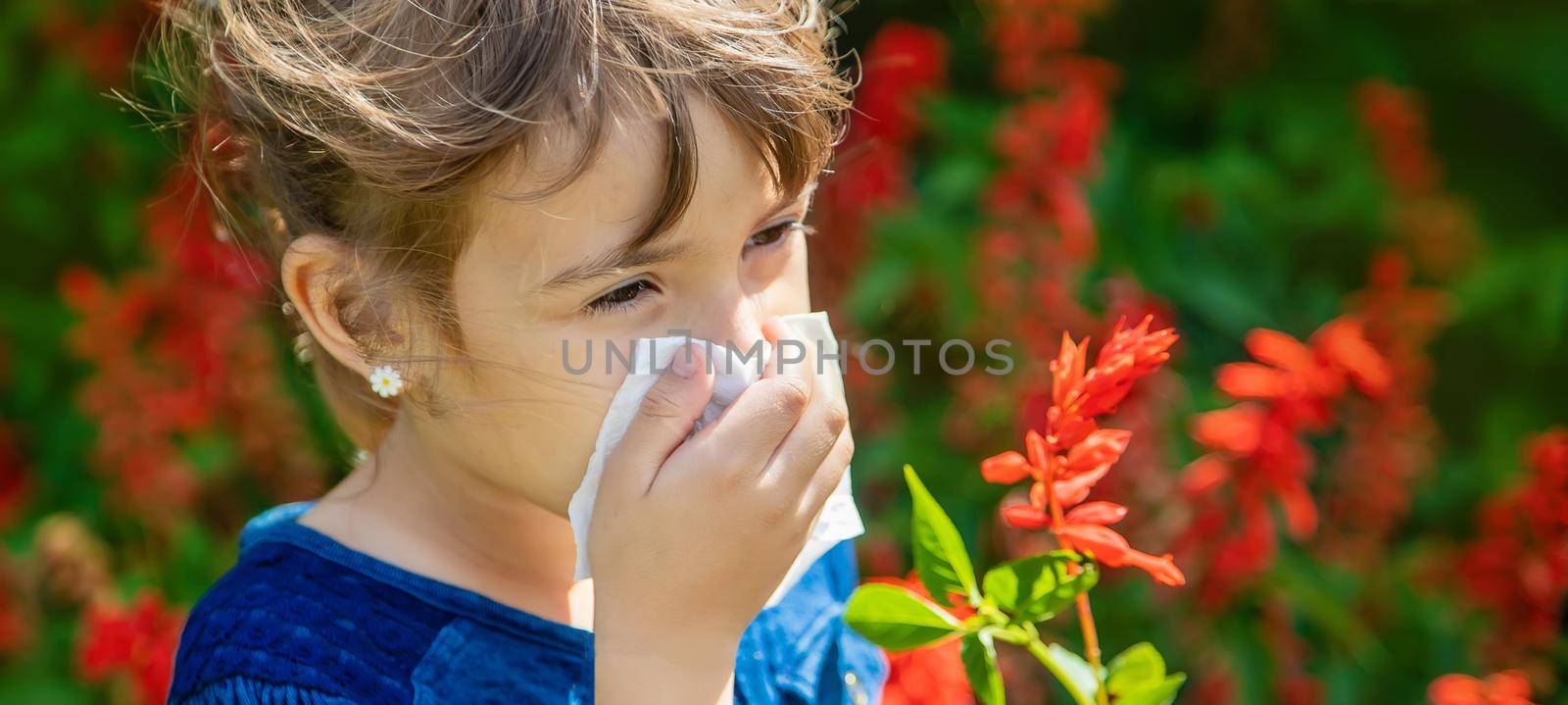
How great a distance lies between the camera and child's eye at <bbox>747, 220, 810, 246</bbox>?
0.86 m

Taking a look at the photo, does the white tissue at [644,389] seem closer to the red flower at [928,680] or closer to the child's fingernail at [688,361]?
the child's fingernail at [688,361]

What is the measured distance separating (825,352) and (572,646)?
0.93 ft

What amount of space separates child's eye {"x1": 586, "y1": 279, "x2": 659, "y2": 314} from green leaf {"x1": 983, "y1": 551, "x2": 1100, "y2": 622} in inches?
11.5

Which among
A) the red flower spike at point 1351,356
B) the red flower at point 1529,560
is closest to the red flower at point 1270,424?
the red flower spike at point 1351,356

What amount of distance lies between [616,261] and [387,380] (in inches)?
8.1

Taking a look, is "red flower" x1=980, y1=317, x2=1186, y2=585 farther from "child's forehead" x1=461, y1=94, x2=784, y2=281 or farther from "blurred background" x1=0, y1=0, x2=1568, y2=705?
"blurred background" x1=0, y1=0, x2=1568, y2=705

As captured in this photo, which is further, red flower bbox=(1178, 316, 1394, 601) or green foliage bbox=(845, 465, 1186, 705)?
red flower bbox=(1178, 316, 1394, 601)

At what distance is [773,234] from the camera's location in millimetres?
872

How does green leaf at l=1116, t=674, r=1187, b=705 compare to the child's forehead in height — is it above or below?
below

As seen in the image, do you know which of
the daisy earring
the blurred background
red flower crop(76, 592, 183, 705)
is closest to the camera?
the daisy earring

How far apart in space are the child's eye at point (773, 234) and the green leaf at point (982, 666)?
0.33 meters

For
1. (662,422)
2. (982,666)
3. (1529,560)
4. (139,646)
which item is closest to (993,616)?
(982,666)

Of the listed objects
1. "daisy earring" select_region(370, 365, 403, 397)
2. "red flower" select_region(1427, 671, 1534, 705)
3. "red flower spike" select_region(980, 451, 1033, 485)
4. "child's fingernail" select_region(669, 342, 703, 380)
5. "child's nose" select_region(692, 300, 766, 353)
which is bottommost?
"red flower" select_region(1427, 671, 1534, 705)

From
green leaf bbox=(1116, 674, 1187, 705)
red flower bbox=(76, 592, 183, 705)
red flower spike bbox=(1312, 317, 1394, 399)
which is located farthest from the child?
red flower bbox=(76, 592, 183, 705)
